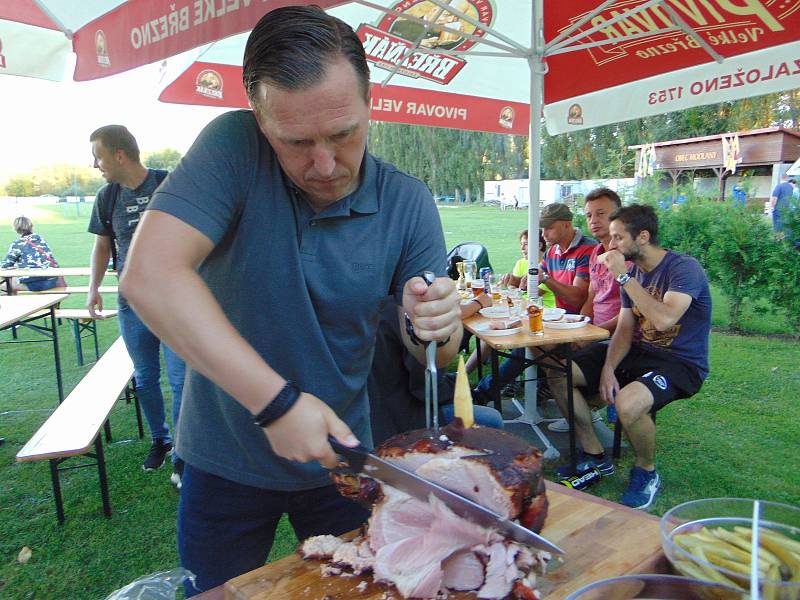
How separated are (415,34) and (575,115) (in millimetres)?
1886

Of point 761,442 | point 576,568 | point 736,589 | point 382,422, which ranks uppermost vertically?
point 736,589

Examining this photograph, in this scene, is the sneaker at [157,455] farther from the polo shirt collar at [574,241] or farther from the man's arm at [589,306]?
the polo shirt collar at [574,241]

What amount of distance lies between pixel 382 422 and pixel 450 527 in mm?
1772

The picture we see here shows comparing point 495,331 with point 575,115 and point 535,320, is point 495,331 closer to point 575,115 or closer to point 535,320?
point 535,320

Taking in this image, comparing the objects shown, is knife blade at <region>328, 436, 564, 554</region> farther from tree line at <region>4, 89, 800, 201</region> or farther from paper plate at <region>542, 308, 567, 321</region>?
tree line at <region>4, 89, 800, 201</region>

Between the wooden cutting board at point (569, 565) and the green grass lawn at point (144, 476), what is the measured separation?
229 cm

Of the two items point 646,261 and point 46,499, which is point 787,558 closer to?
point 646,261

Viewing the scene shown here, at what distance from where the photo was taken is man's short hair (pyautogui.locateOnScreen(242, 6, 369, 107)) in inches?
46.4

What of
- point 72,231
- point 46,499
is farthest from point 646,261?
point 72,231

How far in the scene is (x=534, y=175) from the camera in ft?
16.8

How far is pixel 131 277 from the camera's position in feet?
3.92

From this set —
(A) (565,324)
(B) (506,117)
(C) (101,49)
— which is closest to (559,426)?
(A) (565,324)

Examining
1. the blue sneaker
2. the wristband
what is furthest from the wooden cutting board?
the blue sneaker

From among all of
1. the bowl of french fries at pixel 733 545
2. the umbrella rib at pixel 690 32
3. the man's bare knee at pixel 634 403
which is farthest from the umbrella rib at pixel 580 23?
the bowl of french fries at pixel 733 545
